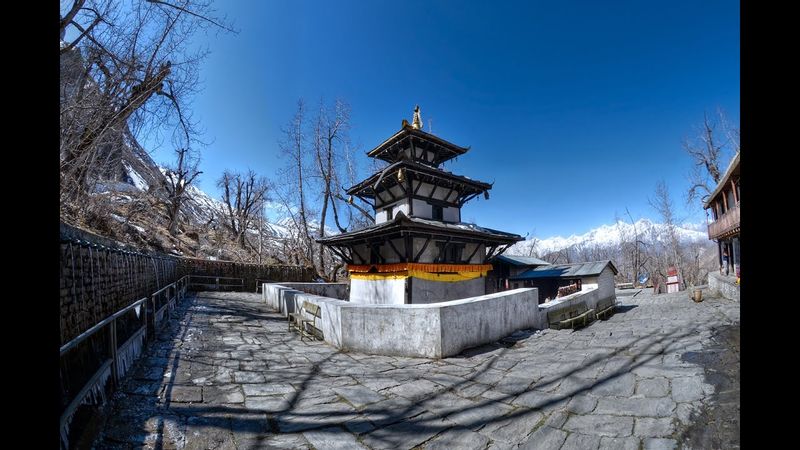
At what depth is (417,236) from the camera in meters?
14.4

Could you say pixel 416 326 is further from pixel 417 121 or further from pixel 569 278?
pixel 569 278

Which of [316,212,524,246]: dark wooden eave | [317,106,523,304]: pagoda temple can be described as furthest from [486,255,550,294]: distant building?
[316,212,524,246]: dark wooden eave

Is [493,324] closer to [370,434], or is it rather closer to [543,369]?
[543,369]

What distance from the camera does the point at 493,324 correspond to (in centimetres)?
815

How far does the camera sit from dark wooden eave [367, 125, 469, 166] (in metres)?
17.5

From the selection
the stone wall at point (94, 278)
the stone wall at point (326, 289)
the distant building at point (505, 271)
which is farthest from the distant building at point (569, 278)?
the stone wall at point (94, 278)

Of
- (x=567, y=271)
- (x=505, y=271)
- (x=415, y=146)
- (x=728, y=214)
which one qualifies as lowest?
(x=505, y=271)

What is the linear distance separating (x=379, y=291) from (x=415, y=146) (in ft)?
26.7

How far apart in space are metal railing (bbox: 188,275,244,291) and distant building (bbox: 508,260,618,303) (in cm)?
1912

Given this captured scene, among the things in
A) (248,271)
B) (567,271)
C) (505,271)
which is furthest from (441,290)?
(248,271)

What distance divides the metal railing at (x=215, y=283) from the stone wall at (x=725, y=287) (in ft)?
91.6

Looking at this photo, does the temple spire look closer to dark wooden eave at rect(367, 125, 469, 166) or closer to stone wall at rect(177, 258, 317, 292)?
dark wooden eave at rect(367, 125, 469, 166)
